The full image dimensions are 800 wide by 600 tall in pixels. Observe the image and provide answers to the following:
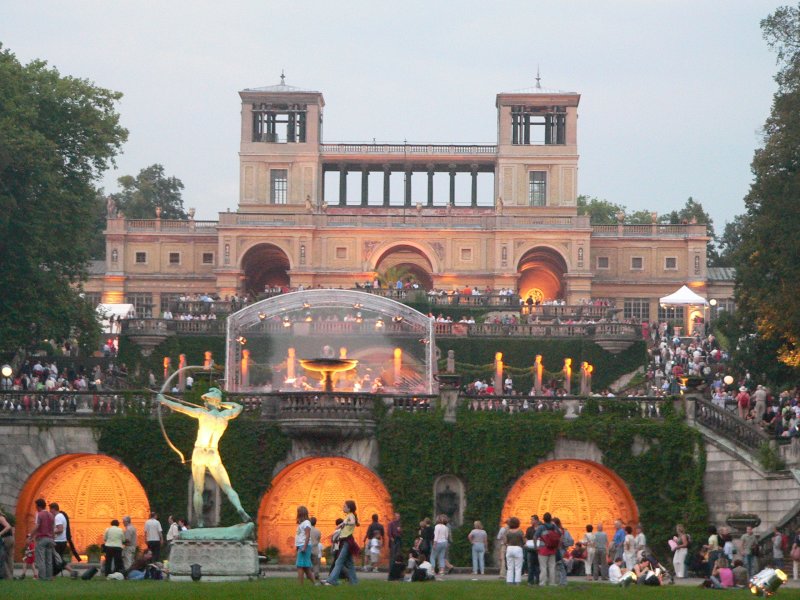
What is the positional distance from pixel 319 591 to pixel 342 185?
212 feet

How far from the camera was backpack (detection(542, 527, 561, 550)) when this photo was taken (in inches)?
1191

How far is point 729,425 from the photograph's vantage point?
1577 inches

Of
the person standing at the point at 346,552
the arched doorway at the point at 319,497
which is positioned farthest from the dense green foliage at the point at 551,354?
the person standing at the point at 346,552

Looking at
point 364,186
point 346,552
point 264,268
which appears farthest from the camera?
point 364,186

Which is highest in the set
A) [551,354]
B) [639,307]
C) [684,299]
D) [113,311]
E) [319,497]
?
[639,307]

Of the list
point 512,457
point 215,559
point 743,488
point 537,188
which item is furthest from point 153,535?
point 537,188

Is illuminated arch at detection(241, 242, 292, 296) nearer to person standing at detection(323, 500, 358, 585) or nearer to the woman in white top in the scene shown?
the woman in white top

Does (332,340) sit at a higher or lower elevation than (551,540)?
higher

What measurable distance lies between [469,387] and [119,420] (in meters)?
16.1

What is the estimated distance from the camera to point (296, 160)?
88500mm

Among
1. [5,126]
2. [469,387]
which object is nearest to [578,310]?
[469,387]

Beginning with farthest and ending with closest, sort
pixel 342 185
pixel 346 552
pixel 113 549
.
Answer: pixel 342 185 → pixel 113 549 → pixel 346 552

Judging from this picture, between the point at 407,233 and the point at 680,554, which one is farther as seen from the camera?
the point at 407,233

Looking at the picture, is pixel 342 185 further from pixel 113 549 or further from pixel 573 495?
pixel 113 549
